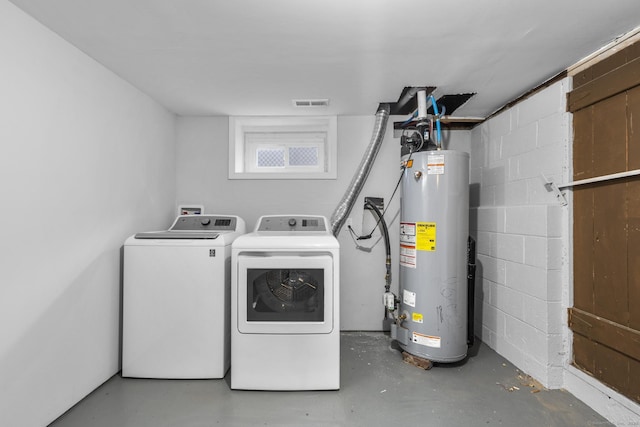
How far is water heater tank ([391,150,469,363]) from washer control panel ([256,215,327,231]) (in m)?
0.73

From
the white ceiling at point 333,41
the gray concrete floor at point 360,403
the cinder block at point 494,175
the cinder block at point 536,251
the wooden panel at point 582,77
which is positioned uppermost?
the white ceiling at point 333,41

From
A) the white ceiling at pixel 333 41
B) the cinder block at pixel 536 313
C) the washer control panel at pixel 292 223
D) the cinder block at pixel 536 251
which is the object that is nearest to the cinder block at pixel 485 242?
the cinder block at pixel 536 251

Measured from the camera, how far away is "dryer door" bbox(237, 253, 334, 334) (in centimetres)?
177

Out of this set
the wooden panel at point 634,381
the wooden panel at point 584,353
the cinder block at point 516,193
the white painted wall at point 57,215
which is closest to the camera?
the white painted wall at point 57,215

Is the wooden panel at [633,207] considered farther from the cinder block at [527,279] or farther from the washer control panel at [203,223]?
the washer control panel at [203,223]

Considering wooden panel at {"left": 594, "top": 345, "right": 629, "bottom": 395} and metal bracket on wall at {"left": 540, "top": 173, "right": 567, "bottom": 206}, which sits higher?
metal bracket on wall at {"left": 540, "top": 173, "right": 567, "bottom": 206}

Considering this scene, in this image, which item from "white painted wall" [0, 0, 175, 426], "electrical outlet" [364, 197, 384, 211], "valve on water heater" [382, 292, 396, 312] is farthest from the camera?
"electrical outlet" [364, 197, 384, 211]

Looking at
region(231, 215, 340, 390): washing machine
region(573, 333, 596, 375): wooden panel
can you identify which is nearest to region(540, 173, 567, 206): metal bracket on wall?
region(573, 333, 596, 375): wooden panel

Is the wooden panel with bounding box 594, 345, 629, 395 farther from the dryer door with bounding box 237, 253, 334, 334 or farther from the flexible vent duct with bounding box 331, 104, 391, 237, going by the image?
the flexible vent duct with bounding box 331, 104, 391, 237

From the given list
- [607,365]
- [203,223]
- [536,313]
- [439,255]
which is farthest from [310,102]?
[607,365]

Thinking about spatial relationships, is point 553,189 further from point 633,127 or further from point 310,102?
point 310,102

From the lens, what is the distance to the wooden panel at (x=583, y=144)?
1.66 meters

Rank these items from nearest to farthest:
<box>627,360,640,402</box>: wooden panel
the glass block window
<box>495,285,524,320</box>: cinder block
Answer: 1. <box>627,360,640,402</box>: wooden panel
2. <box>495,285,524,320</box>: cinder block
3. the glass block window

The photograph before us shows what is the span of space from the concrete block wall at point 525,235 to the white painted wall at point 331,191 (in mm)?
656
